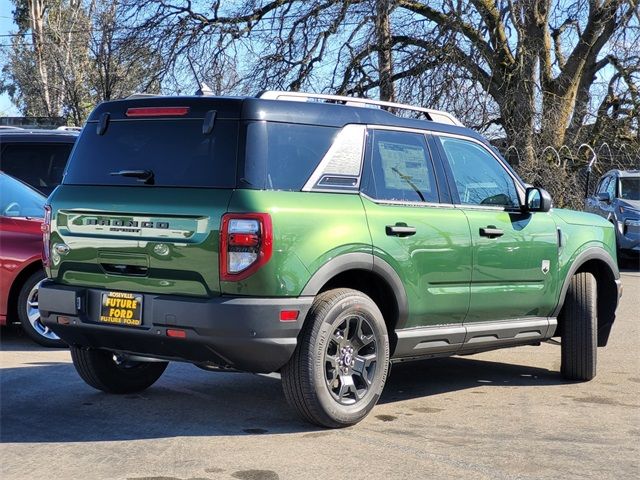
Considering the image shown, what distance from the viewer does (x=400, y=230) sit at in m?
6.11

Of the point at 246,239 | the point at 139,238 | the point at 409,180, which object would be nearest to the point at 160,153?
the point at 139,238

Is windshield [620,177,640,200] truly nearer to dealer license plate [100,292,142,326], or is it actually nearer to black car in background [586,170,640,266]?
black car in background [586,170,640,266]

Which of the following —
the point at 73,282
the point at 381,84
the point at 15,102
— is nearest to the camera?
the point at 73,282

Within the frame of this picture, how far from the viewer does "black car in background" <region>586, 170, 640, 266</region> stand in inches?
762

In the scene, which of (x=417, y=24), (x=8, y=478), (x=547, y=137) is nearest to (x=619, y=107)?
(x=547, y=137)

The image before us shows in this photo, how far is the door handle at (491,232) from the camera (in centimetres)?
675

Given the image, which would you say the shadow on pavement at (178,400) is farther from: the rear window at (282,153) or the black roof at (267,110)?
the black roof at (267,110)

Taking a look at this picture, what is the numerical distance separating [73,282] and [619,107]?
75.3ft

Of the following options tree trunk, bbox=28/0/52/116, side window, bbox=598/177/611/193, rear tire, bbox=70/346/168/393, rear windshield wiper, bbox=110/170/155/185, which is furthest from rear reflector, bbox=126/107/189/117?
tree trunk, bbox=28/0/52/116

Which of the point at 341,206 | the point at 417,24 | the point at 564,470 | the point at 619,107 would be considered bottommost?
the point at 564,470

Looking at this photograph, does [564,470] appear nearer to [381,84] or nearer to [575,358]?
[575,358]

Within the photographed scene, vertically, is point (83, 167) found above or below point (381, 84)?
below

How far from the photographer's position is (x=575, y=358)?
7.59 meters

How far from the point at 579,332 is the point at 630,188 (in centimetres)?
1355
